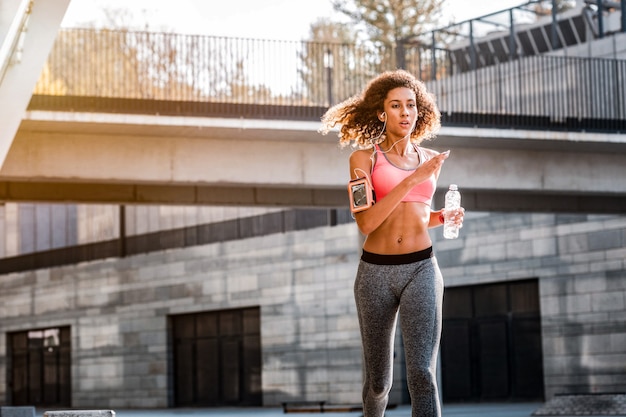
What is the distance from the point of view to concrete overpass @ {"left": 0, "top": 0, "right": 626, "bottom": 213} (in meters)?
24.0

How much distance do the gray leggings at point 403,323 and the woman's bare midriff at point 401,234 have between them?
0.14 feet

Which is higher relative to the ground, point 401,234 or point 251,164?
point 251,164

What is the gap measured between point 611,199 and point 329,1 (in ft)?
134

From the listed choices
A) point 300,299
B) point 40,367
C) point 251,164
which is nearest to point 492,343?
point 300,299

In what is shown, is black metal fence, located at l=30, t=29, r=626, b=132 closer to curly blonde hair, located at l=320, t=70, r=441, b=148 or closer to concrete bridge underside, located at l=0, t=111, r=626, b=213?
concrete bridge underside, located at l=0, t=111, r=626, b=213

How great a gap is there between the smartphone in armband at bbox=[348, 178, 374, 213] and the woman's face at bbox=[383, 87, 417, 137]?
0.42 metres

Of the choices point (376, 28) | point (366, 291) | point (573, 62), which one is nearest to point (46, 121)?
point (573, 62)

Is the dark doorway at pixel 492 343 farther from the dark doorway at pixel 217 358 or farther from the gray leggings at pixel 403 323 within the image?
the gray leggings at pixel 403 323

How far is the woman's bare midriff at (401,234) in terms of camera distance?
6250mm

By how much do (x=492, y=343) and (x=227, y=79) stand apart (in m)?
13.1

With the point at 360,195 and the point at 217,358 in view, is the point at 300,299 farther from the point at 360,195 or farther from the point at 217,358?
the point at 360,195

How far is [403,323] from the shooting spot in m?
6.11

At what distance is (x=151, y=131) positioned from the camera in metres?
24.4

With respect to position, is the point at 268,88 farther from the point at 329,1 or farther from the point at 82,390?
the point at 329,1
